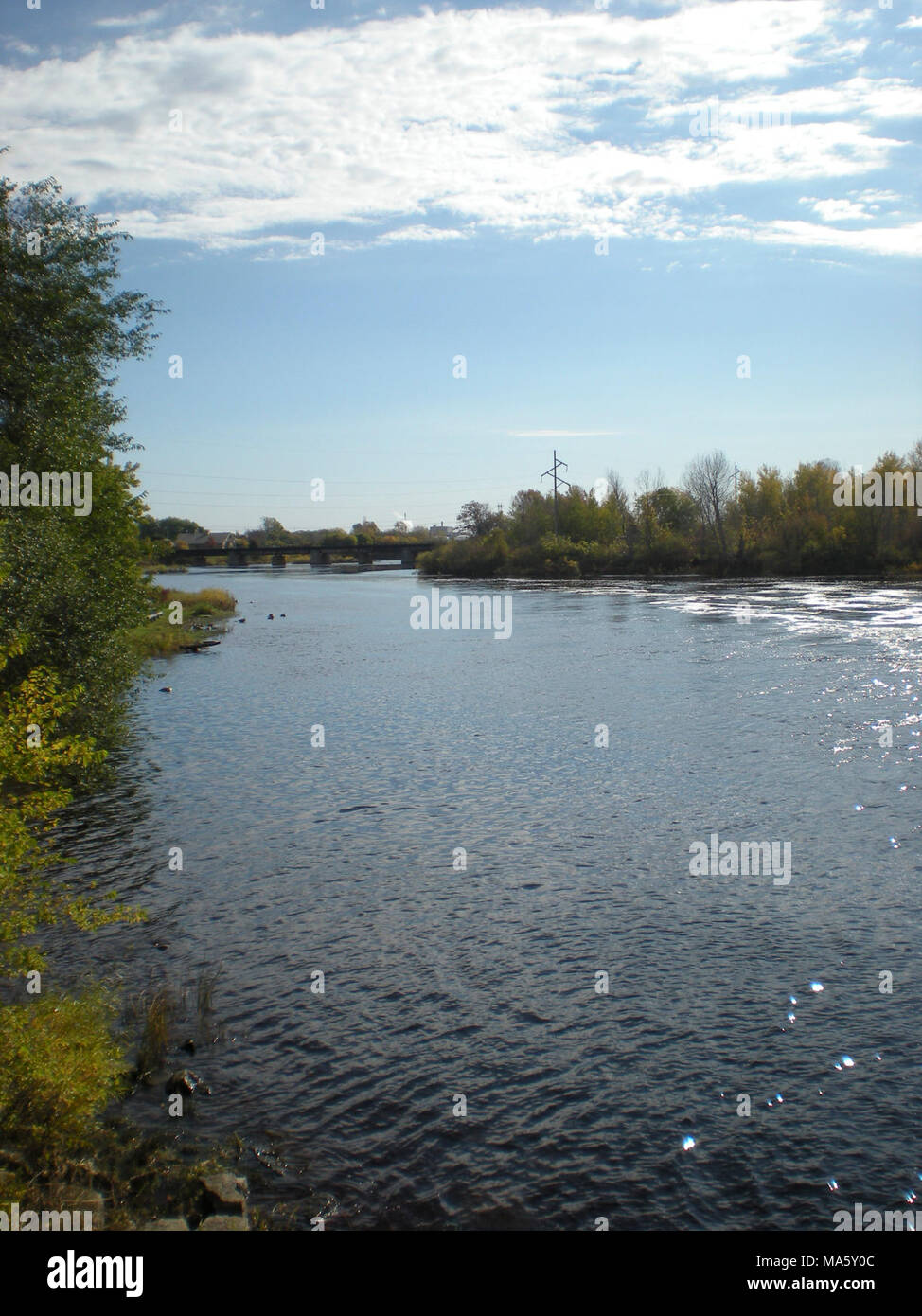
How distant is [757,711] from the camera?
102 feet

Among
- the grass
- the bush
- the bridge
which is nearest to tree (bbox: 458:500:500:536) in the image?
the bridge

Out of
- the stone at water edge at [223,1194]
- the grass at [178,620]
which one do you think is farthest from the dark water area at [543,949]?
the grass at [178,620]

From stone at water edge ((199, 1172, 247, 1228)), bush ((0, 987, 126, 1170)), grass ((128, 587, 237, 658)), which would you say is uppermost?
grass ((128, 587, 237, 658))

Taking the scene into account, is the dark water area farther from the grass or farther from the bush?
the grass

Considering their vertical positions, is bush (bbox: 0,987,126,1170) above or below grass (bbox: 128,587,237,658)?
below

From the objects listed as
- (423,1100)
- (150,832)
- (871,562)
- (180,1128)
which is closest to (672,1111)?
(423,1100)

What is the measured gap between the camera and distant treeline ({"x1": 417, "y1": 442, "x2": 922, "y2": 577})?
104 meters

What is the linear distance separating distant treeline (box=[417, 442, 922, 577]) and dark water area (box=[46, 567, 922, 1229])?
7868 cm

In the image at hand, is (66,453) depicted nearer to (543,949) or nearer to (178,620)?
(543,949)

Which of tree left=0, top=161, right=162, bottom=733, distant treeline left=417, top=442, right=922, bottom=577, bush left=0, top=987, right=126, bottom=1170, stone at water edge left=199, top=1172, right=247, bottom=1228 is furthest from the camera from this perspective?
distant treeline left=417, top=442, right=922, bottom=577

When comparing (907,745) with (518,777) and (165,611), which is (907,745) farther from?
(165,611)

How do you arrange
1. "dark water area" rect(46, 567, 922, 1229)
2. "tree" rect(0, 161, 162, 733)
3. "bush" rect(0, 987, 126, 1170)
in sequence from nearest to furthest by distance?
1. "bush" rect(0, 987, 126, 1170)
2. "dark water area" rect(46, 567, 922, 1229)
3. "tree" rect(0, 161, 162, 733)

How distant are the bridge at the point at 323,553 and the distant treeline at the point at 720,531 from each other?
15141 mm

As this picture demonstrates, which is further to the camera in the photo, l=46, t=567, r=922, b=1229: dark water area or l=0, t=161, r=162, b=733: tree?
l=0, t=161, r=162, b=733: tree
